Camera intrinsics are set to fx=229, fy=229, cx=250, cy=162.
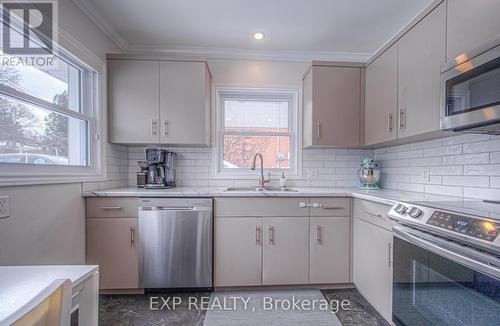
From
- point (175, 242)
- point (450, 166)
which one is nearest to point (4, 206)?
point (175, 242)

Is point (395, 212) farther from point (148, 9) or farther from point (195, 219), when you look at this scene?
point (148, 9)

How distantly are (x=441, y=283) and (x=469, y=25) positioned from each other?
1367 millimetres

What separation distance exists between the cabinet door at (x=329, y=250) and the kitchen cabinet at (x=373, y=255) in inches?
3.1

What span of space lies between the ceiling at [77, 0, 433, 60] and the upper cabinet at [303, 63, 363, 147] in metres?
0.38

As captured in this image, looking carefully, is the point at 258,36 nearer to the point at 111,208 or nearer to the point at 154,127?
the point at 154,127

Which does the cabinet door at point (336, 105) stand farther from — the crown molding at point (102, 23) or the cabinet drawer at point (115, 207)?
the crown molding at point (102, 23)

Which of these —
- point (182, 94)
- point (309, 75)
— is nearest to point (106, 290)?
point (182, 94)

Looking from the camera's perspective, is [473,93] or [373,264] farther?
[373,264]

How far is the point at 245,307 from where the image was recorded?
1.90 m

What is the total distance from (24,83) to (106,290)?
68.4 inches

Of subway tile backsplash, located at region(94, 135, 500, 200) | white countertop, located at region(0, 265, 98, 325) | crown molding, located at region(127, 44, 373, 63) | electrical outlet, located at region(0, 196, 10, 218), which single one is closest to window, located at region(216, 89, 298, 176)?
subway tile backsplash, located at region(94, 135, 500, 200)

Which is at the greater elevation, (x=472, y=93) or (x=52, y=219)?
(x=472, y=93)

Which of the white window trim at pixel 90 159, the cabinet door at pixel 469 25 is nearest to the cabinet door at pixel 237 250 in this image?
the white window trim at pixel 90 159

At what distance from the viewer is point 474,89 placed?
3.83 feet
